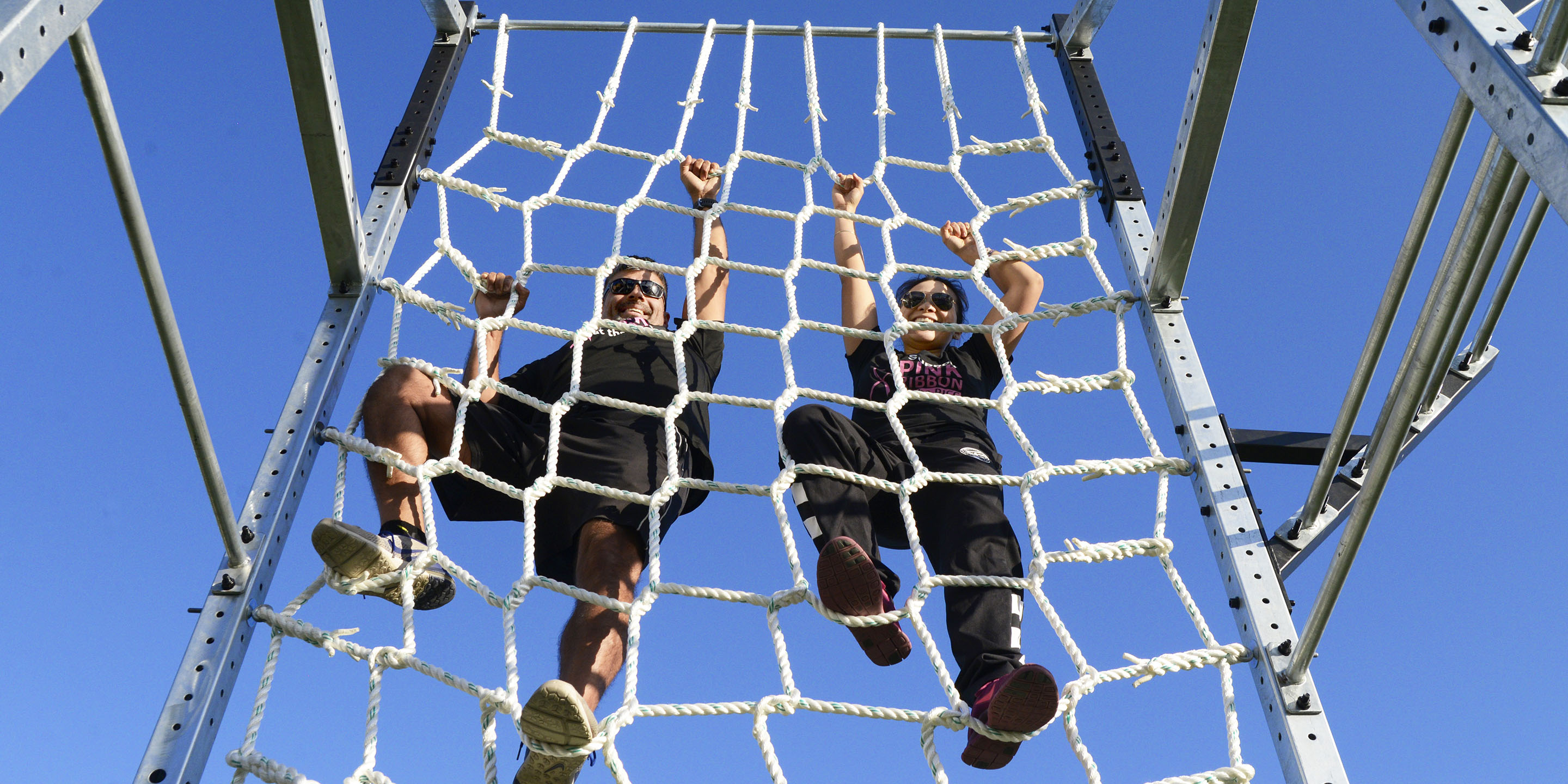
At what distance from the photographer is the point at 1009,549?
213cm

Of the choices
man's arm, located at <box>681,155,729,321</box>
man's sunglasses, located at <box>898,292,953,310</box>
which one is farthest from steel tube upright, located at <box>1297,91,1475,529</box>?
man's arm, located at <box>681,155,729,321</box>

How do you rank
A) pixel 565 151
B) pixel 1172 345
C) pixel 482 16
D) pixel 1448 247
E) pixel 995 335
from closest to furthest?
1. pixel 1448 247
2. pixel 1172 345
3. pixel 995 335
4. pixel 565 151
5. pixel 482 16

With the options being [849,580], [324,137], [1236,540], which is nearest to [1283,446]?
[1236,540]

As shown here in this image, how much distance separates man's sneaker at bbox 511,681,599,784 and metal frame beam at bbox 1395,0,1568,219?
47.4 inches

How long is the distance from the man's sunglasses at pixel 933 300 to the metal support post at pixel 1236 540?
0.61 meters

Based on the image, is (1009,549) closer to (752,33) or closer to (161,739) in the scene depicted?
(161,739)

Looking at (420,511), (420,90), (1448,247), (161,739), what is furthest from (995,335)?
(161,739)

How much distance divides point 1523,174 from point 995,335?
111 centimetres

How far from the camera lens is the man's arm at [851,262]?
278 cm

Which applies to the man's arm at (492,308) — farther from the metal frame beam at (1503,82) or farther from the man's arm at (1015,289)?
the metal frame beam at (1503,82)

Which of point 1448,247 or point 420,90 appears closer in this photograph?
point 1448,247

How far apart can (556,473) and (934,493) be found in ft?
2.31

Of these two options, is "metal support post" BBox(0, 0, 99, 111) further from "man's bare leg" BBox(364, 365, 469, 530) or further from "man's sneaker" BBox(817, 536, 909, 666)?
"man's sneaker" BBox(817, 536, 909, 666)

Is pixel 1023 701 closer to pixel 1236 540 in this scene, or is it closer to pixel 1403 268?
pixel 1236 540
